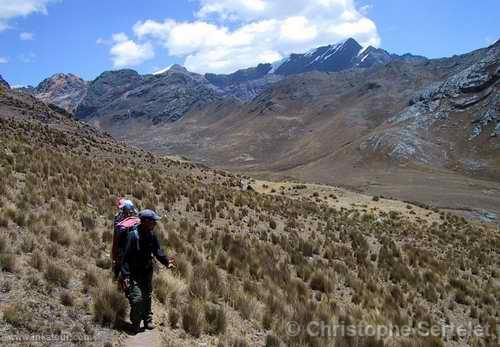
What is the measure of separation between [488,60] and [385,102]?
45255mm

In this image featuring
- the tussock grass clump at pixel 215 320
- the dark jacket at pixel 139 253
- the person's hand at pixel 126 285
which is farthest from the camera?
the tussock grass clump at pixel 215 320

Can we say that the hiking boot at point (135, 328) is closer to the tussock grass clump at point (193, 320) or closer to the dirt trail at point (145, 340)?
the dirt trail at point (145, 340)

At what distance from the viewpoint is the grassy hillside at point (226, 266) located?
8.80 m

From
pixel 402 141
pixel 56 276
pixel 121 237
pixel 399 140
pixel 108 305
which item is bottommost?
pixel 108 305

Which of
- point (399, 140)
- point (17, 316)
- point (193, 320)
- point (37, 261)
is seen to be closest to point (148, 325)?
point (193, 320)

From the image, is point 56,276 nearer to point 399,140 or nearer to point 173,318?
point 173,318

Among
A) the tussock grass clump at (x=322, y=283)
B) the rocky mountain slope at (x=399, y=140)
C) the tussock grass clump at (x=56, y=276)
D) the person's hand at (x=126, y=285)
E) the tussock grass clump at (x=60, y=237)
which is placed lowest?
the tussock grass clump at (x=322, y=283)

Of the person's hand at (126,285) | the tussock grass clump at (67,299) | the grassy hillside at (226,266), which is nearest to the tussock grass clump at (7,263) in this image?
the grassy hillside at (226,266)

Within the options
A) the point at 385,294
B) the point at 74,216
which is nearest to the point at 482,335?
the point at 385,294

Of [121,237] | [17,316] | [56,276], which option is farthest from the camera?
[56,276]

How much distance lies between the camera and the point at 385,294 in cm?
1508

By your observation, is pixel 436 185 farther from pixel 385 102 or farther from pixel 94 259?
pixel 385 102

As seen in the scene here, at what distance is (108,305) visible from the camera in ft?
27.9

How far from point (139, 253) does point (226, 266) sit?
5.77 metres
